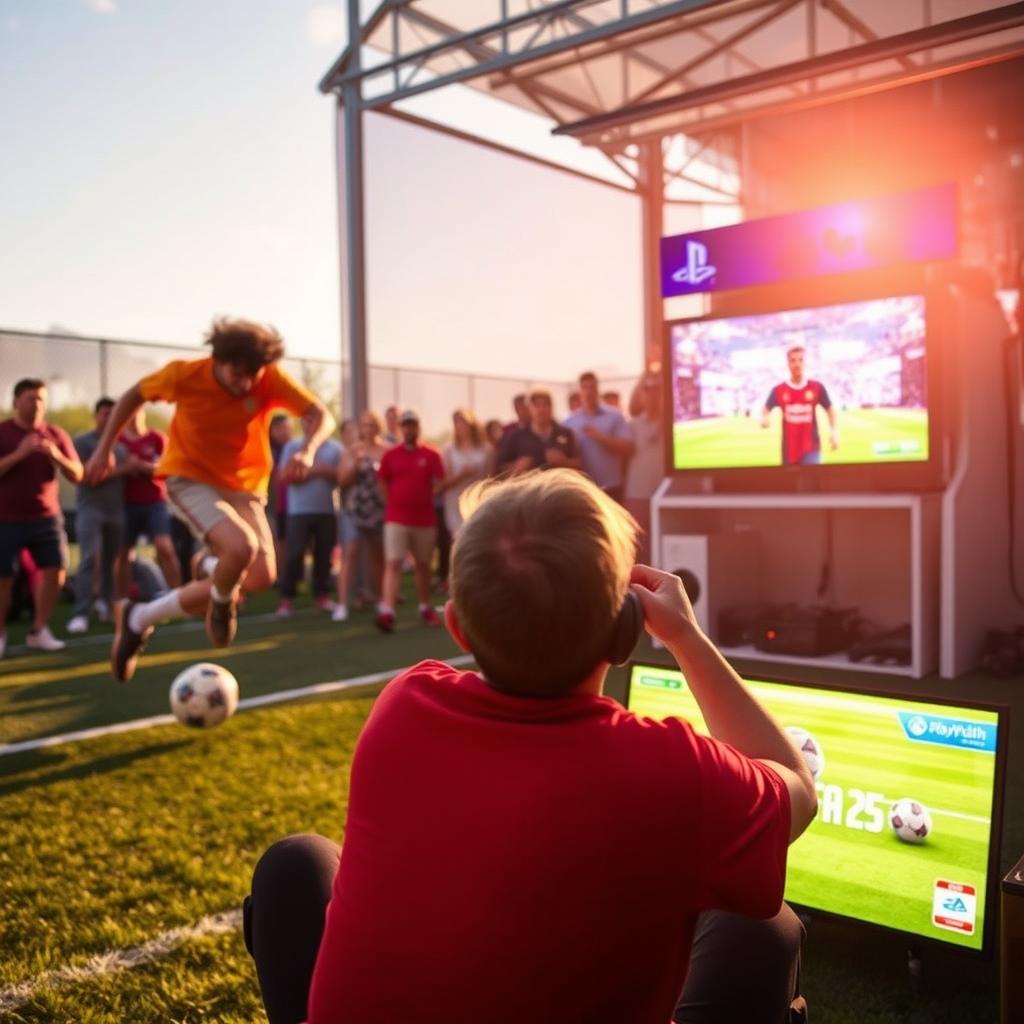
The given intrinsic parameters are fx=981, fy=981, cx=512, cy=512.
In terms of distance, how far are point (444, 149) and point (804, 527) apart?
22.2 feet

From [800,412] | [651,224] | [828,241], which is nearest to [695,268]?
[828,241]

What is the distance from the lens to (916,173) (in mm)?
10781

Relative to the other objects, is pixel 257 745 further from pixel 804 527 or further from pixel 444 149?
pixel 444 149

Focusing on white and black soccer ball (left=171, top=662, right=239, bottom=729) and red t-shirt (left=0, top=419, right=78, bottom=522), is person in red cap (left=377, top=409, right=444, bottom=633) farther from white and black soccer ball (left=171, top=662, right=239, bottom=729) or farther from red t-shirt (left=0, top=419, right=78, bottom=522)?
white and black soccer ball (left=171, top=662, right=239, bottom=729)

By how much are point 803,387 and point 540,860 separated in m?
5.86

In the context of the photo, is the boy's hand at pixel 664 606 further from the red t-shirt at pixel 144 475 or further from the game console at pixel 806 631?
the red t-shirt at pixel 144 475

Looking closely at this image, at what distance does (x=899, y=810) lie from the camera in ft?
7.30

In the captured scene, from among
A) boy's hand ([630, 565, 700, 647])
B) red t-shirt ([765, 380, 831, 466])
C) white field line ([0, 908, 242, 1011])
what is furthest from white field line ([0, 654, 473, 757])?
red t-shirt ([765, 380, 831, 466])

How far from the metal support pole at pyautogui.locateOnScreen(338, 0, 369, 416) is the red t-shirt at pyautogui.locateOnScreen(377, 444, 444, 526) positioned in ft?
6.74

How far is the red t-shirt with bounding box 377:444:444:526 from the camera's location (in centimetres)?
839

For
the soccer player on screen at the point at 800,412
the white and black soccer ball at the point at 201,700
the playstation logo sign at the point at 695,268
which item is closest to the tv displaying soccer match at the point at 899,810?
the white and black soccer ball at the point at 201,700

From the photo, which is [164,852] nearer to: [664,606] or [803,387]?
[664,606]

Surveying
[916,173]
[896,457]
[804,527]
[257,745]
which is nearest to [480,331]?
[916,173]

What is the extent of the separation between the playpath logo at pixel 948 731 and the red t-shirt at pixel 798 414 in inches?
176
